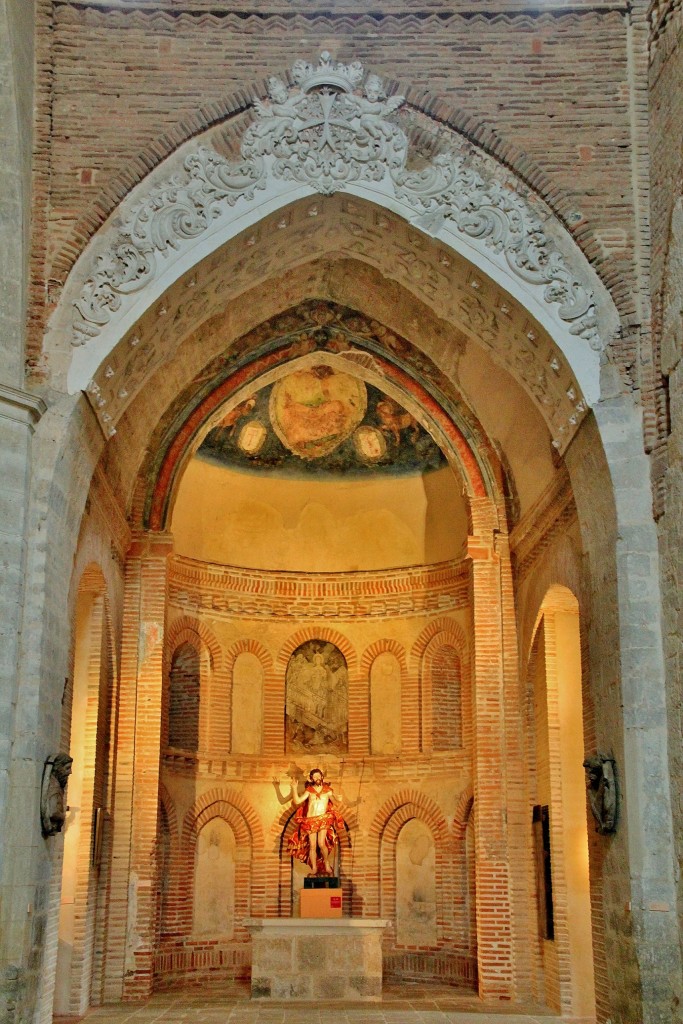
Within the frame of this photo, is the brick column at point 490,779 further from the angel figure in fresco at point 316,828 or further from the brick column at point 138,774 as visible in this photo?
the brick column at point 138,774

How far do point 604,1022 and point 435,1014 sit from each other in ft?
8.69

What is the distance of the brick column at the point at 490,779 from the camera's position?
10969 millimetres

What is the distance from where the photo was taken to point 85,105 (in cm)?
839

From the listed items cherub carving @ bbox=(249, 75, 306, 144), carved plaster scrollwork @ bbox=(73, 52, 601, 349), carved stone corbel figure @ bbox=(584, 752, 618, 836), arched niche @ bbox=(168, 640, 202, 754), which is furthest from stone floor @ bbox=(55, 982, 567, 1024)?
cherub carving @ bbox=(249, 75, 306, 144)

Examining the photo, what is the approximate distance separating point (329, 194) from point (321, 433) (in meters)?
5.54

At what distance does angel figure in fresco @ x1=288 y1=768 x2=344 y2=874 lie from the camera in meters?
13.1

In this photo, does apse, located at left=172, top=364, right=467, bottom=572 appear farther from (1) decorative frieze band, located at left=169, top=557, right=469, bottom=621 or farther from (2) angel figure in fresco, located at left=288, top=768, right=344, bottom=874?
(2) angel figure in fresco, located at left=288, top=768, right=344, bottom=874

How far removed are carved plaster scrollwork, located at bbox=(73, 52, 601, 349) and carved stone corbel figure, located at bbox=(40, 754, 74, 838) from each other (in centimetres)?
276

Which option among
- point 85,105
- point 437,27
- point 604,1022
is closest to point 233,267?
point 85,105

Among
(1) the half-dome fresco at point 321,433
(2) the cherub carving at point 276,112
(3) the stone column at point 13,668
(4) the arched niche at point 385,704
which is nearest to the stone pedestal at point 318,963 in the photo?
(4) the arched niche at point 385,704

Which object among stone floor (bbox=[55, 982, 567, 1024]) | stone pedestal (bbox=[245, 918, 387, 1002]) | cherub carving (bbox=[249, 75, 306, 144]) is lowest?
stone floor (bbox=[55, 982, 567, 1024])

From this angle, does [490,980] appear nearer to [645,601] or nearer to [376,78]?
[645,601]

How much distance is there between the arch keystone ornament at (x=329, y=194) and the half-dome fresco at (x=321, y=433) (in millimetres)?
4885

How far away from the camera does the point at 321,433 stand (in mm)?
13969
